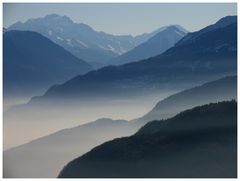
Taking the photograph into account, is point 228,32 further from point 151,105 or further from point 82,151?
point 82,151

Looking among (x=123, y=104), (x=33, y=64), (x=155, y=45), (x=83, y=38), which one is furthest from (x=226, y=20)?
(x=33, y=64)

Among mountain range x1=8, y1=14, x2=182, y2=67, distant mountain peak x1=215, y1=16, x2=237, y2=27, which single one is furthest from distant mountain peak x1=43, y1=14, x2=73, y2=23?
distant mountain peak x1=215, y1=16, x2=237, y2=27

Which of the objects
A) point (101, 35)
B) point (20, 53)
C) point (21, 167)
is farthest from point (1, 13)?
point (21, 167)

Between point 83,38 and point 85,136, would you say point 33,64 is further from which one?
point 85,136

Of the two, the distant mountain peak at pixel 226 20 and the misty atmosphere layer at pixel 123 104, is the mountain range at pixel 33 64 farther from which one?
the distant mountain peak at pixel 226 20

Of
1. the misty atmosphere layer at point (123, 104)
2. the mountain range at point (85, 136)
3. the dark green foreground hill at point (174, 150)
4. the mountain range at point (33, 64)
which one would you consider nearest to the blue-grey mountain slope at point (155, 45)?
the misty atmosphere layer at point (123, 104)
